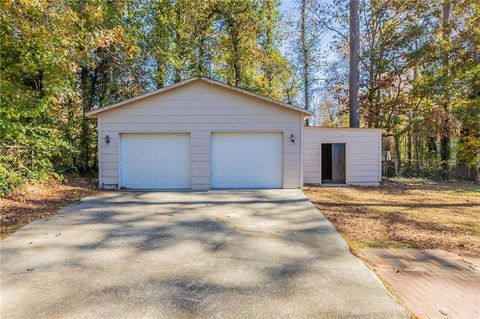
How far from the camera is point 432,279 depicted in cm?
329

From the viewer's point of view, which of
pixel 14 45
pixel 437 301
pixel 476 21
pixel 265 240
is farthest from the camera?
pixel 476 21

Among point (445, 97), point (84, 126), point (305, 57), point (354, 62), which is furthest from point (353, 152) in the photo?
point (84, 126)

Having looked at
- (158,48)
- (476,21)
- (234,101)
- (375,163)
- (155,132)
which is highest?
(476,21)

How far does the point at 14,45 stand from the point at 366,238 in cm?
1012

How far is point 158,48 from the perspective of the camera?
14.5 meters

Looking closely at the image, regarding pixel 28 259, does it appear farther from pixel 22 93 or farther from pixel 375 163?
pixel 375 163

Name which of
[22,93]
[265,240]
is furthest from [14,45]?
[265,240]

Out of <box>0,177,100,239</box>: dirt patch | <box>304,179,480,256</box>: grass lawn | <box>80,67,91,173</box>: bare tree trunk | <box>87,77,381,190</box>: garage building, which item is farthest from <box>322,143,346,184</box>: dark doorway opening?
<box>80,67,91,173</box>: bare tree trunk

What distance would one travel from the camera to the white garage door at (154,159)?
31.6 feet

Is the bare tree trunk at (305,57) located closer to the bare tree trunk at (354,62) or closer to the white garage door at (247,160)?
the bare tree trunk at (354,62)

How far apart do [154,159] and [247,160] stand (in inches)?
114

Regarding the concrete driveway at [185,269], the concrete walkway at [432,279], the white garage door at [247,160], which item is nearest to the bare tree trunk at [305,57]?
the white garage door at [247,160]

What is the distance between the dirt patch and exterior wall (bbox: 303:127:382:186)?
7.31 meters

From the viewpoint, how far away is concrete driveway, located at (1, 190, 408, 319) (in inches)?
105
